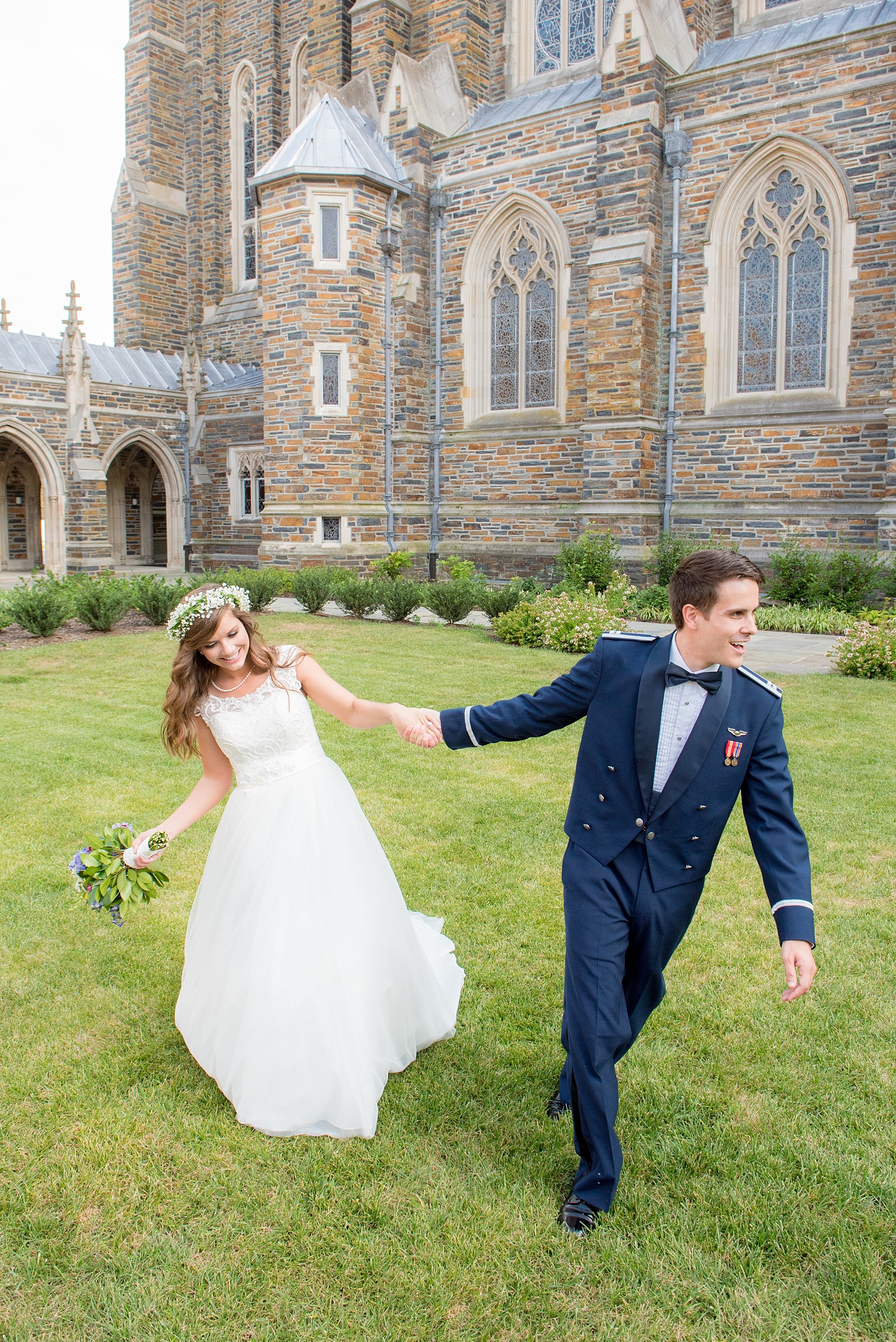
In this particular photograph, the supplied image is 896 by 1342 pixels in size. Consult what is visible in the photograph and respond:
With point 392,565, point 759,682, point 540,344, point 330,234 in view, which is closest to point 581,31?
point 540,344

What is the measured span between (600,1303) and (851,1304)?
621mm

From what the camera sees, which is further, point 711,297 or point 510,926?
point 711,297

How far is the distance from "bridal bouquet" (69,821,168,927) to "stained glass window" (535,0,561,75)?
1968cm

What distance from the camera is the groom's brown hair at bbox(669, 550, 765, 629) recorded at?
236 cm

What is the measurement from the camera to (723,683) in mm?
2543

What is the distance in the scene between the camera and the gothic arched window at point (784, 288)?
47.1 ft

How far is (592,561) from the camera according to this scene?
15.0 m

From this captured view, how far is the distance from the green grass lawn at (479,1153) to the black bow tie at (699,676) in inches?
58.2

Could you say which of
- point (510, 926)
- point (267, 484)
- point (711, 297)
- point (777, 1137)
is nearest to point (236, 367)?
point (267, 484)

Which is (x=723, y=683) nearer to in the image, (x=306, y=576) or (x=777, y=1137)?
(x=777, y=1137)

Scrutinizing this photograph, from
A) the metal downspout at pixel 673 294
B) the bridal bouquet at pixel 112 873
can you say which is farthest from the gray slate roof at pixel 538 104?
the bridal bouquet at pixel 112 873

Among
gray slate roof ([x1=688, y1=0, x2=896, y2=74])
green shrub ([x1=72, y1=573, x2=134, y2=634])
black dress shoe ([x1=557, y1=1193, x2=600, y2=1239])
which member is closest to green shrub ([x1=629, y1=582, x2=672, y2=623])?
green shrub ([x1=72, y1=573, x2=134, y2=634])

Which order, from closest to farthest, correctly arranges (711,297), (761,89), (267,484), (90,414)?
(761,89)
(711,297)
(267,484)
(90,414)

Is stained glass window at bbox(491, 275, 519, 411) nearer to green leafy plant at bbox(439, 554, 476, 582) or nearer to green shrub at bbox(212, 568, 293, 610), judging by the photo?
green leafy plant at bbox(439, 554, 476, 582)
